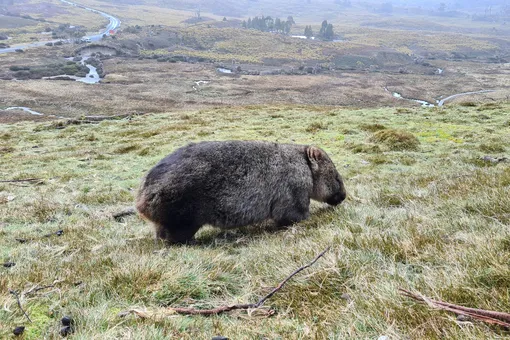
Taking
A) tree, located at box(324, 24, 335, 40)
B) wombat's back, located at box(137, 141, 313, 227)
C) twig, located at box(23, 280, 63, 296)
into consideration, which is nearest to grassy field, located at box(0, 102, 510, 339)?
twig, located at box(23, 280, 63, 296)

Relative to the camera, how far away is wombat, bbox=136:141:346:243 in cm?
609

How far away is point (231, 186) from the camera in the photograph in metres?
6.50

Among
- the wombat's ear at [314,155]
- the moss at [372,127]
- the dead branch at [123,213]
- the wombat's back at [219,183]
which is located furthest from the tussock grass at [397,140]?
the dead branch at [123,213]

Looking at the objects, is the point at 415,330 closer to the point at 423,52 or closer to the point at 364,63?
the point at 364,63

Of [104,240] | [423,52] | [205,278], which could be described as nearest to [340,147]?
[104,240]

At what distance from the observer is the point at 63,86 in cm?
6438

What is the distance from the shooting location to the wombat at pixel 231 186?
609 cm

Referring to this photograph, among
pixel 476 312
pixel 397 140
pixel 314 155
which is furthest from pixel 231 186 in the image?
pixel 397 140

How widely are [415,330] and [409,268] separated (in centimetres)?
147

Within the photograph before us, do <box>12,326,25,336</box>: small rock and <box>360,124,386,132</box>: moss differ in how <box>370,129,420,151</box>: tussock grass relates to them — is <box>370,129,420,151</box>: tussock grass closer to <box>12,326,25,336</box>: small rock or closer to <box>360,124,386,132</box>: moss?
<box>360,124,386,132</box>: moss

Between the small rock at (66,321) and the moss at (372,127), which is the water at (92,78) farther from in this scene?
the small rock at (66,321)

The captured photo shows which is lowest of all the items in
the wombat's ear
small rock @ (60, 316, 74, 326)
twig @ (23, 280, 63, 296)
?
twig @ (23, 280, 63, 296)

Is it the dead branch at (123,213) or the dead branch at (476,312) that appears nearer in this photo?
the dead branch at (476,312)

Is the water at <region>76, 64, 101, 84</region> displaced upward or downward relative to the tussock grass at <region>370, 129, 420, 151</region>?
downward
